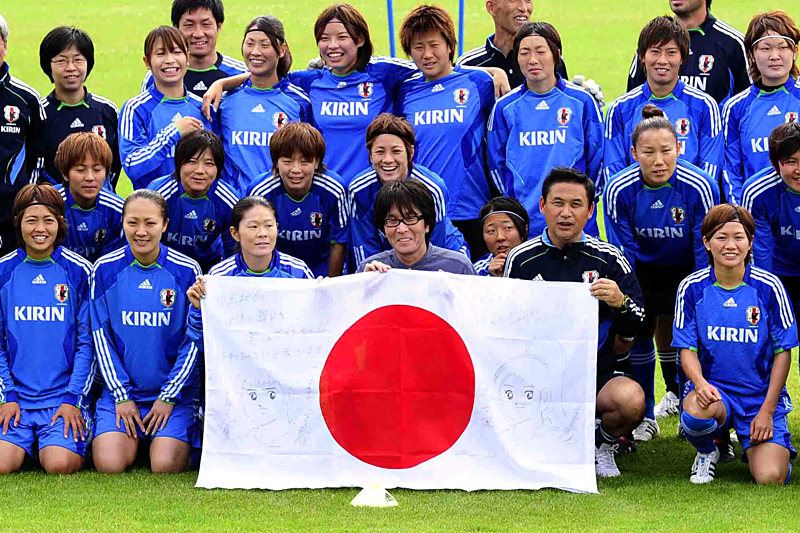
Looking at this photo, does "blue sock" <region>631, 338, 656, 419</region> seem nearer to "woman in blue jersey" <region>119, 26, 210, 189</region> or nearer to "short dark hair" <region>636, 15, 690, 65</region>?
"short dark hair" <region>636, 15, 690, 65</region>

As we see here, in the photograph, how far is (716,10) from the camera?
3375 centimetres

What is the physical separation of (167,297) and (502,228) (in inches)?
84.6

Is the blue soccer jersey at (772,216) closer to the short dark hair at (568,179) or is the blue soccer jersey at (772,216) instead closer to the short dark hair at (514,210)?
the short dark hair at (568,179)

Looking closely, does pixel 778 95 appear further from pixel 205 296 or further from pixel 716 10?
pixel 716 10

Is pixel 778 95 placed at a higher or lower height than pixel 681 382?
higher

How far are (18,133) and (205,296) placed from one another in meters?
2.49

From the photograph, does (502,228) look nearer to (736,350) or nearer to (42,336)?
(736,350)

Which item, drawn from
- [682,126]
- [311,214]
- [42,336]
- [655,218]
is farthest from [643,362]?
[42,336]

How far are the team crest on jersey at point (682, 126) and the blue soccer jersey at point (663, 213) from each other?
445 mm

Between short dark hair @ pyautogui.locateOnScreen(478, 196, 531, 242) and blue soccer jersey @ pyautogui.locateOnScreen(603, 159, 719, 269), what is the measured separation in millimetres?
531

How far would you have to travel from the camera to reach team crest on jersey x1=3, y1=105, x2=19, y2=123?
8.20 meters

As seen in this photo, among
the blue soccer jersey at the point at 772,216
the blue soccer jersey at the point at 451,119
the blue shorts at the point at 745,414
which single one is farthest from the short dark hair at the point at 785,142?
the blue soccer jersey at the point at 451,119

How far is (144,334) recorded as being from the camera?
714 cm

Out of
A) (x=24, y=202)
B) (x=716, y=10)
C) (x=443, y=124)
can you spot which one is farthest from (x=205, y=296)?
(x=716, y=10)
